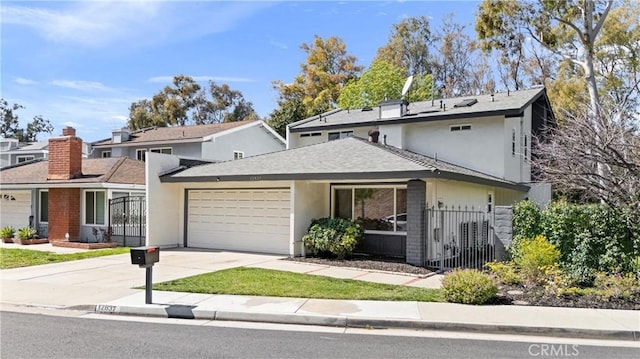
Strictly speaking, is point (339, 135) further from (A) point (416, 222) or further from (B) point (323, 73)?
(B) point (323, 73)

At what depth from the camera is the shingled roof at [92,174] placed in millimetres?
20750

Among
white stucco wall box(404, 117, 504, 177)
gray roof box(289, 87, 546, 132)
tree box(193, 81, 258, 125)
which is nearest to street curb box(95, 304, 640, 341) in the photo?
white stucco wall box(404, 117, 504, 177)

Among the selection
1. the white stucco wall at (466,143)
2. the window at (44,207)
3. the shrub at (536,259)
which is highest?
the white stucco wall at (466,143)

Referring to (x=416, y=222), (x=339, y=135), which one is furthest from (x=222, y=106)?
(x=416, y=222)

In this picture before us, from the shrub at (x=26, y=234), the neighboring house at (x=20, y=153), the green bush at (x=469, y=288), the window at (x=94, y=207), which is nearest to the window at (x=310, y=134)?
the window at (x=94, y=207)

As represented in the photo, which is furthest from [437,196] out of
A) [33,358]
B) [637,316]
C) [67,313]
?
[33,358]

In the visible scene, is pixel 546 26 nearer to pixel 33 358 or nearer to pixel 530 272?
pixel 530 272

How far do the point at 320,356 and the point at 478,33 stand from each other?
80.4 feet

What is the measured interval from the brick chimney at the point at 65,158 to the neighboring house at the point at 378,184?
5.53 meters

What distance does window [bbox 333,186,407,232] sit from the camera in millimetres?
15453

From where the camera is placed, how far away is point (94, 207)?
68.4 ft

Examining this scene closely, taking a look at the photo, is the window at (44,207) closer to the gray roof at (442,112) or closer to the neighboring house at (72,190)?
the neighboring house at (72,190)

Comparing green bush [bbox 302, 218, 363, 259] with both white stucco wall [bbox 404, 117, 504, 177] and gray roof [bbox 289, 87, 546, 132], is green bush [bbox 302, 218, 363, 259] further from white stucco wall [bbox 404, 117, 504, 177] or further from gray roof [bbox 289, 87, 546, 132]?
gray roof [bbox 289, 87, 546, 132]

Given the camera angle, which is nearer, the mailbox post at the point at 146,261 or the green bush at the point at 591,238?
the mailbox post at the point at 146,261
